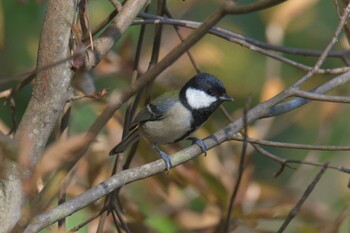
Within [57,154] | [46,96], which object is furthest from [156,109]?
[57,154]

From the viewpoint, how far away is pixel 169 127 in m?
2.09

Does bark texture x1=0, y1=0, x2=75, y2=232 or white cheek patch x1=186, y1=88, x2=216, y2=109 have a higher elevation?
white cheek patch x1=186, y1=88, x2=216, y2=109

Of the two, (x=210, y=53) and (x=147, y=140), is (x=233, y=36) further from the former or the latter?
(x=210, y=53)

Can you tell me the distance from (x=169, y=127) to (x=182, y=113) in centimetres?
6

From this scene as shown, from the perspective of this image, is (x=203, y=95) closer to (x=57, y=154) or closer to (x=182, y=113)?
(x=182, y=113)

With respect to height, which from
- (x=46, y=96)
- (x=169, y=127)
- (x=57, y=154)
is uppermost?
(x=169, y=127)

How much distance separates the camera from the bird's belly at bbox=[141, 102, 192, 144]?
6.84ft

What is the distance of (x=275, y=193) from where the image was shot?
216 centimetres

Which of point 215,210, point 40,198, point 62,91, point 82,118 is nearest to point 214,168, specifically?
point 215,210

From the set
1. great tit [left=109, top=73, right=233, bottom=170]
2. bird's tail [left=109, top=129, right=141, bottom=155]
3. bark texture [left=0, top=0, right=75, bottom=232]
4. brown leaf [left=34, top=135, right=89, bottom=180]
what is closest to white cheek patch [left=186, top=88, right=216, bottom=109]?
great tit [left=109, top=73, right=233, bottom=170]

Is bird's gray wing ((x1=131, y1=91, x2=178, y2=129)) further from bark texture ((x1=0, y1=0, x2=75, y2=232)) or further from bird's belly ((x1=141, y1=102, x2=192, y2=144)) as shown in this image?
bark texture ((x1=0, y1=0, x2=75, y2=232))

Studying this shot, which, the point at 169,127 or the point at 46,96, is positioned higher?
the point at 169,127

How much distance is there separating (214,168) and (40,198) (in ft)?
4.39

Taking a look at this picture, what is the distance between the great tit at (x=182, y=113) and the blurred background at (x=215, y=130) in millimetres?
44
